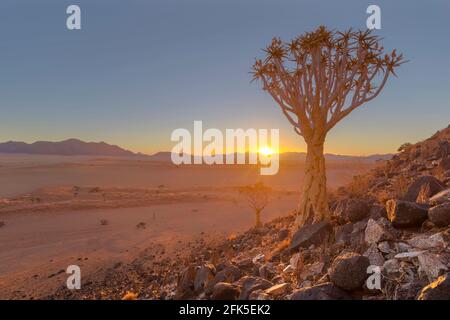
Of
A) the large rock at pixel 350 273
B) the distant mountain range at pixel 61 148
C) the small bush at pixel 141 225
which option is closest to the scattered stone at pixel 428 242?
the large rock at pixel 350 273

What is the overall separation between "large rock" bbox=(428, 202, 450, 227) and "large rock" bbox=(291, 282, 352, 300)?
7.08 feet

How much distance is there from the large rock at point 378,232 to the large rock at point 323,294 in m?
1.40

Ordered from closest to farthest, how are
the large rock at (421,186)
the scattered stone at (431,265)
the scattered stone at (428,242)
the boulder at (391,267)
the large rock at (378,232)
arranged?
the scattered stone at (431,265) < the boulder at (391,267) < the scattered stone at (428,242) < the large rock at (378,232) < the large rock at (421,186)

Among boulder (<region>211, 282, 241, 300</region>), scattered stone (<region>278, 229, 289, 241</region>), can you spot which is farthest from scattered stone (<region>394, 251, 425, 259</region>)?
scattered stone (<region>278, 229, 289, 241</region>)

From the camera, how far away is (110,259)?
37.6 ft

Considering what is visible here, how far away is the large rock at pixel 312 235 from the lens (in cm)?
693

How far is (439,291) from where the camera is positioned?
337cm

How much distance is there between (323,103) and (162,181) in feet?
134

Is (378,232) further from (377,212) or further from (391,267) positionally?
(377,212)

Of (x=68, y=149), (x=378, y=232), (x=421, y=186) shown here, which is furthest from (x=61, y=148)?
(x=378, y=232)

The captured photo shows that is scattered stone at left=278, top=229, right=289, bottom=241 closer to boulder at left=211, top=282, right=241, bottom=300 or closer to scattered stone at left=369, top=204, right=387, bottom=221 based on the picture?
scattered stone at left=369, top=204, right=387, bottom=221

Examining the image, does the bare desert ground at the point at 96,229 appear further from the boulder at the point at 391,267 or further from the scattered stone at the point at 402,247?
the scattered stone at the point at 402,247

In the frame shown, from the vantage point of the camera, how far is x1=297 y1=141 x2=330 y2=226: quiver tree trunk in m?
7.82

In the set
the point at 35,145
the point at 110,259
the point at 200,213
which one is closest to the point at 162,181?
the point at 200,213
